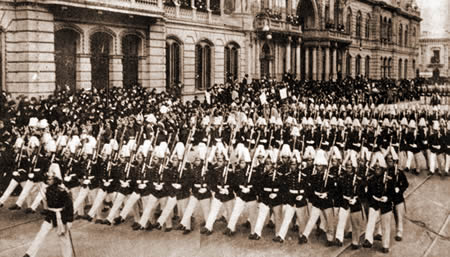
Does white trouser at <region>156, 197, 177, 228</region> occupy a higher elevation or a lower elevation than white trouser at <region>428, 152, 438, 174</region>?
lower

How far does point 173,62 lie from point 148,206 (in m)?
18.9

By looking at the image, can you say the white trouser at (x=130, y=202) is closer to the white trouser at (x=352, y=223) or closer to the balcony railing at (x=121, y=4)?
the white trouser at (x=352, y=223)

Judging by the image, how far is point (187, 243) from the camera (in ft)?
38.5

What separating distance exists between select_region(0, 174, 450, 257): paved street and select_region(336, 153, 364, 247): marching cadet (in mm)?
337

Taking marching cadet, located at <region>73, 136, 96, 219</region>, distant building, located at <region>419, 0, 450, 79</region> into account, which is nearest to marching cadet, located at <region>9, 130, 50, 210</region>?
marching cadet, located at <region>73, 136, 96, 219</region>

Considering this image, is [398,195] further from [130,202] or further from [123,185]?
[123,185]

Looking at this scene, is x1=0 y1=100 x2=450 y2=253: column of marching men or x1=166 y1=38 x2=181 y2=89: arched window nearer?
x1=0 y1=100 x2=450 y2=253: column of marching men

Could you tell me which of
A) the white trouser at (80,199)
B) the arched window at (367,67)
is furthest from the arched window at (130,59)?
the arched window at (367,67)

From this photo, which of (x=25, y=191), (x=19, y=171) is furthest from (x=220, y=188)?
(x=19, y=171)

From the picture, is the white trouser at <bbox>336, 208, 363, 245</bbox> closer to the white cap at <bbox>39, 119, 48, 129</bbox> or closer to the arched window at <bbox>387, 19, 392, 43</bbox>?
the white cap at <bbox>39, 119, 48, 129</bbox>

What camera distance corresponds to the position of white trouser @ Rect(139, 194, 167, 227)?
1262cm

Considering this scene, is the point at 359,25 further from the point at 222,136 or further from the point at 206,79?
the point at 222,136

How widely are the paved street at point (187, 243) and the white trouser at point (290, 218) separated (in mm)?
282

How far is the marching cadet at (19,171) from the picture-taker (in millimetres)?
14189
